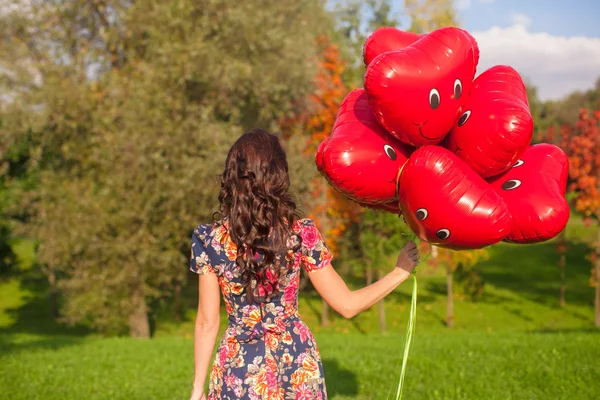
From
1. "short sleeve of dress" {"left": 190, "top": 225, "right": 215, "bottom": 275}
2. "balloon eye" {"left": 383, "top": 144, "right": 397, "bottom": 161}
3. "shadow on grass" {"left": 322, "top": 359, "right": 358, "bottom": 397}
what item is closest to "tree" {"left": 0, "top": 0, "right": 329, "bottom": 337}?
"shadow on grass" {"left": 322, "top": 359, "right": 358, "bottom": 397}

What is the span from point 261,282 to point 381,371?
183 inches

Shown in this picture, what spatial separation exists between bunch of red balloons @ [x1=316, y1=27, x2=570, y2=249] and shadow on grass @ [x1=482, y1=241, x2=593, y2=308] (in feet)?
67.1

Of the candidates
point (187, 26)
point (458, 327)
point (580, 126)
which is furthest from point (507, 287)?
point (187, 26)

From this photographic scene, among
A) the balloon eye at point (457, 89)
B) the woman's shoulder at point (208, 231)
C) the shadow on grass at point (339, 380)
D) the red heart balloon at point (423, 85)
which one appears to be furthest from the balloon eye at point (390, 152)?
the shadow on grass at point (339, 380)

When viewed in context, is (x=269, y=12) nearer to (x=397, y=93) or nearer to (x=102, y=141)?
(x=102, y=141)

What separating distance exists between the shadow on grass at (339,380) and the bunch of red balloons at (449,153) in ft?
11.0

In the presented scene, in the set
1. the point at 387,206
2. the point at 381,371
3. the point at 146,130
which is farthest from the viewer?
the point at 146,130

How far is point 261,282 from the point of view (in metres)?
2.82

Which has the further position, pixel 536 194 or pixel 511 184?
pixel 511 184

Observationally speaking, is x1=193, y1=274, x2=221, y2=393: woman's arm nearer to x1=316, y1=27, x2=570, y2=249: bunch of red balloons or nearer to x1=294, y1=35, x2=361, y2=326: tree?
x1=316, y1=27, x2=570, y2=249: bunch of red balloons

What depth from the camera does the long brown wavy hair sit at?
2754 millimetres

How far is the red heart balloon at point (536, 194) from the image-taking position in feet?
10.6

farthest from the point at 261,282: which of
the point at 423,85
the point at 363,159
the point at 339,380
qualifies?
the point at 339,380

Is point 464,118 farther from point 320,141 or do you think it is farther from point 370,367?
point 320,141
